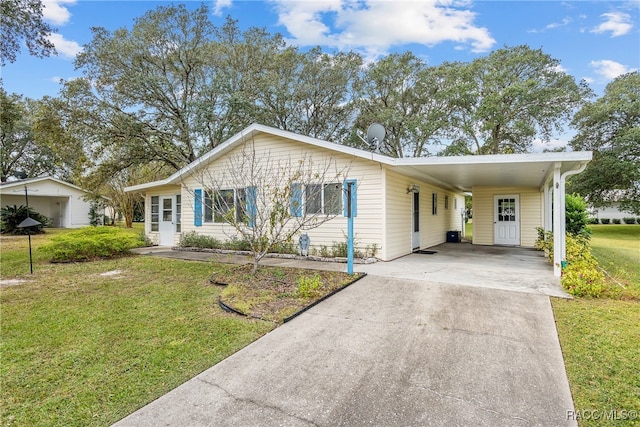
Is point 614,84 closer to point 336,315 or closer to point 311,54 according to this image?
point 311,54

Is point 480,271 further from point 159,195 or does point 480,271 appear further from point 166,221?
point 159,195

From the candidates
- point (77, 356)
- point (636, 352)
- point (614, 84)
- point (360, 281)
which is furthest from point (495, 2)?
point (614, 84)

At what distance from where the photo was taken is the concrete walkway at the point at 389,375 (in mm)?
2211

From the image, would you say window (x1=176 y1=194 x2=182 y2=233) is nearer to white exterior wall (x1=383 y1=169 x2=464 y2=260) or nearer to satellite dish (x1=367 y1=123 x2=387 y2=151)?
satellite dish (x1=367 y1=123 x2=387 y2=151)

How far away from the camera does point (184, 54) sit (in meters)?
14.9

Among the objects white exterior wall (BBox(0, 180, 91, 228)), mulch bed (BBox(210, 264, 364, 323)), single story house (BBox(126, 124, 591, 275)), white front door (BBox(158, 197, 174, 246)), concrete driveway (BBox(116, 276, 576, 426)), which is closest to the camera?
concrete driveway (BBox(116, 276, 576, 426))

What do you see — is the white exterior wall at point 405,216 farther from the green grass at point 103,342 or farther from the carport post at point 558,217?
the green grass at point 103,342

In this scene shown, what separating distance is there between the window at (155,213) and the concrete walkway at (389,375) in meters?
10.4

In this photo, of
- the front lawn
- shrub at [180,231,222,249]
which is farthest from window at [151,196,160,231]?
the front lawn

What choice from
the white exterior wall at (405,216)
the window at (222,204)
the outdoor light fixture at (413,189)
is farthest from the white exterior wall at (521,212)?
the window at (222,204)

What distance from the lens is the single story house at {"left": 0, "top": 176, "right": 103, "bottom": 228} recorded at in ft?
65.0

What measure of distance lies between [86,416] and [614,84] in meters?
27.4

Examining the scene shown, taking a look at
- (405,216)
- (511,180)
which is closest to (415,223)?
(405,216)

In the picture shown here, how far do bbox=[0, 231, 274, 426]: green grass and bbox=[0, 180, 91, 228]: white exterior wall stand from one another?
18444mm
